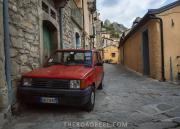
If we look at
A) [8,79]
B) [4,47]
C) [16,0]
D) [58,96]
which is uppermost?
[16,0]

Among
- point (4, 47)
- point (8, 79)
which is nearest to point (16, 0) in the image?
point (4, 47)

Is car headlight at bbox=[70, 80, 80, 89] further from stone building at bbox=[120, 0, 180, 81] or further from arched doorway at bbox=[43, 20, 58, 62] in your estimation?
stone building at bbox=[120, 0, 180, 81]

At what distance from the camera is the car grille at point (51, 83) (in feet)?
19.9

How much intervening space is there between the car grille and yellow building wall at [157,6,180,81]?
29.0 feet

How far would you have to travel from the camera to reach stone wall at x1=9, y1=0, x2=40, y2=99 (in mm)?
6172

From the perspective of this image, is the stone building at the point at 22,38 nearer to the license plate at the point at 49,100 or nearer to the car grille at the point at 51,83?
the car grille at the point at 51,83

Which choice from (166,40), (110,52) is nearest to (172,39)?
(166,40)

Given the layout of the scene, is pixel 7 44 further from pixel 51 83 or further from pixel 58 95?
pixel 58 95

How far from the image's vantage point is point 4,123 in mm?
5305

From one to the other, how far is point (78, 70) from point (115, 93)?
3.06 m

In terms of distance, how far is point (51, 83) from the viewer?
6102 mm

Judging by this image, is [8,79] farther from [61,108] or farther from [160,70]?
[160,70]

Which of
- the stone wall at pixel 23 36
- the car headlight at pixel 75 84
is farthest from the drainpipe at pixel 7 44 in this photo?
the car headlight at pixel 75 84

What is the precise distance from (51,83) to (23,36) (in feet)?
4.97
